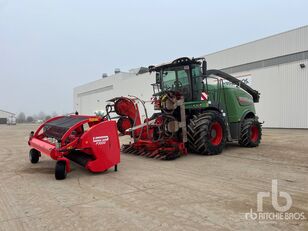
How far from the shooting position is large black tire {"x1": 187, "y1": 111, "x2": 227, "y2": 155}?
8.42 m

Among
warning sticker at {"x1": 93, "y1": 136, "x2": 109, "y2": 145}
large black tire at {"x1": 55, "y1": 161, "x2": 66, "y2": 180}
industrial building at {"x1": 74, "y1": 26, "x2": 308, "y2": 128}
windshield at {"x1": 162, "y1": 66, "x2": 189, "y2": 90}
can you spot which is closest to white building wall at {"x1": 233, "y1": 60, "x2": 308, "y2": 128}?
industrial building at {"x1": 74, "y1": 26, "x2": 308, "y2": 128}

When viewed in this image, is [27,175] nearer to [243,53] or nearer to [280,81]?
[280,81]

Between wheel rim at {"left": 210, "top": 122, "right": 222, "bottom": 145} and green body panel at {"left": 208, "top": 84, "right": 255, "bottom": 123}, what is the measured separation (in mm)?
1071

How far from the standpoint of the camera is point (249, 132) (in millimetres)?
10430

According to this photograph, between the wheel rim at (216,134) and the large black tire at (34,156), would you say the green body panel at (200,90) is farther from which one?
the large black tire at (34,156)

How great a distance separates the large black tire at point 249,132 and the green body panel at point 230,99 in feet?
1.04

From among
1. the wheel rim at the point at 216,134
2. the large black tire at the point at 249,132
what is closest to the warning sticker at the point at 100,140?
the wheel rim at the point at 216,134

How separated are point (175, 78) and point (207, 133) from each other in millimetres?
2181

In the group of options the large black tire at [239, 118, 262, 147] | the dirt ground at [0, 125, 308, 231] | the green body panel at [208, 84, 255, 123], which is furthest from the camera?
the large black tire at [239, 118, 262, 147]

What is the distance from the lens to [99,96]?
1795 inches

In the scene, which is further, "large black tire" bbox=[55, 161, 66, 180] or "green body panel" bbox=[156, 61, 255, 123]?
"green body panel" bbox=[156, 61, 255, 123]
